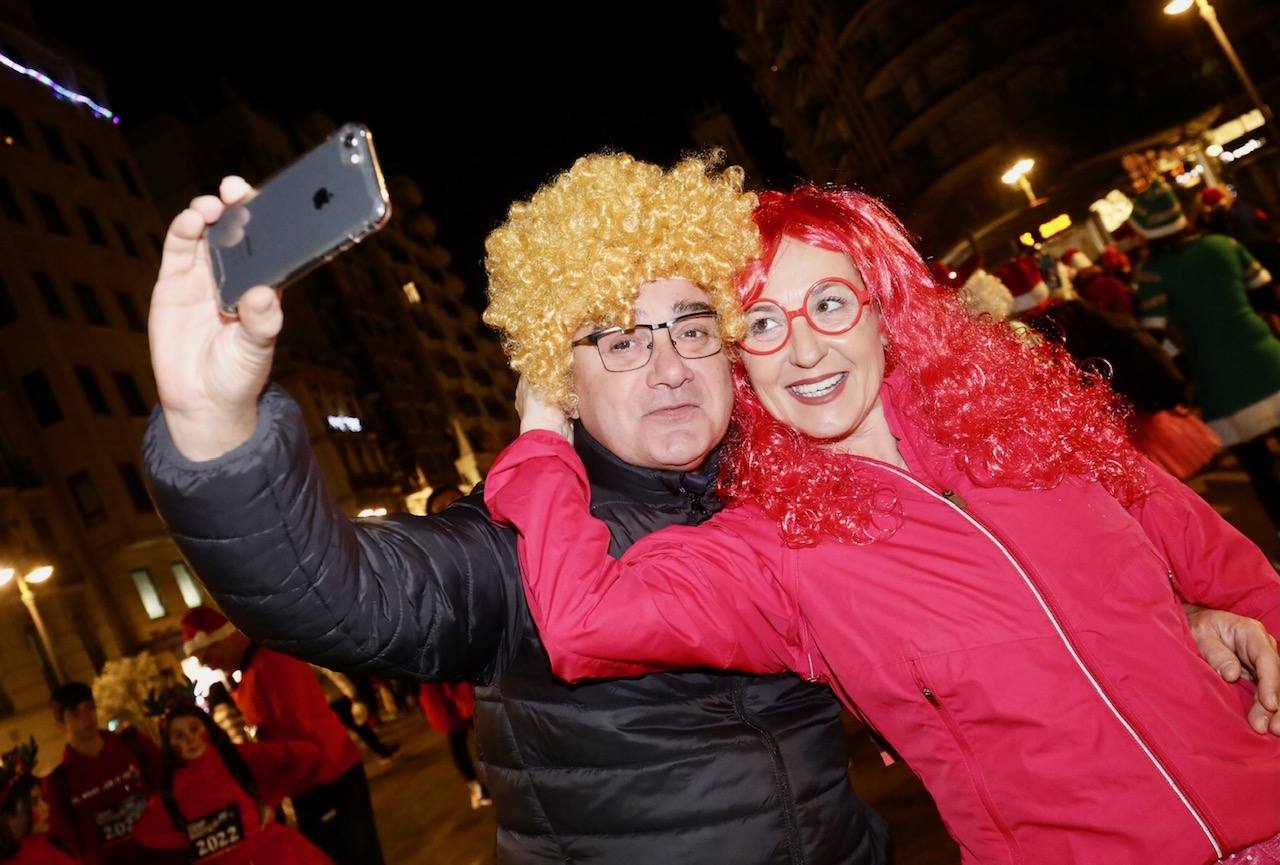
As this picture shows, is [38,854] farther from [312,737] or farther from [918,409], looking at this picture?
[918,409]

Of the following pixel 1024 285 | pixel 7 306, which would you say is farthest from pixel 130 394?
pixel 1024 285

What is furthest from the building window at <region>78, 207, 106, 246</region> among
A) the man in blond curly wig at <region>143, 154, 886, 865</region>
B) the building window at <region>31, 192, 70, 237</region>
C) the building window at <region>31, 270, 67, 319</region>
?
the man in blond curly wig at <region>143, 154, 886, 865</region>

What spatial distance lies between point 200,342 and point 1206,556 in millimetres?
2523

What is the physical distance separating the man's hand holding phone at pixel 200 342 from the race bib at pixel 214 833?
408 centimetres

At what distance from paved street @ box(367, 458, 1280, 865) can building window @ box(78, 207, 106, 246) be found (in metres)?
27.0

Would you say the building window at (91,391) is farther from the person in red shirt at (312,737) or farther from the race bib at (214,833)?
the race bib at (214,833)

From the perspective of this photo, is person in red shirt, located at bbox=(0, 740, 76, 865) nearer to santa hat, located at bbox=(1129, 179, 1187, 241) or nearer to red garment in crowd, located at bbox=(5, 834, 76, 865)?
red garment in crowd, located at bbox=(5, 834, 76, 865)

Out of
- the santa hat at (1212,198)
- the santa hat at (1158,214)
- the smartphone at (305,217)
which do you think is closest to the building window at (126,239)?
the santa hat at (1212,198)

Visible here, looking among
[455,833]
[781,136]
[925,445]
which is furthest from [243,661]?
[781,136]

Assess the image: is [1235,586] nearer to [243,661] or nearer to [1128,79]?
[243,661]

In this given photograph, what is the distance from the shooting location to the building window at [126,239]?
32.4 m

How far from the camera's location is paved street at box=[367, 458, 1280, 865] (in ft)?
15.8

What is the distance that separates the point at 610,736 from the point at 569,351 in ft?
4.03

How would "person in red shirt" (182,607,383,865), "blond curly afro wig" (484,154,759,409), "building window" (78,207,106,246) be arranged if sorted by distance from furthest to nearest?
"building window" (78,207,106,246) < "person in red shirt" (182,607,383,865) < "blond curly afro wig" (484,154,759,409)
